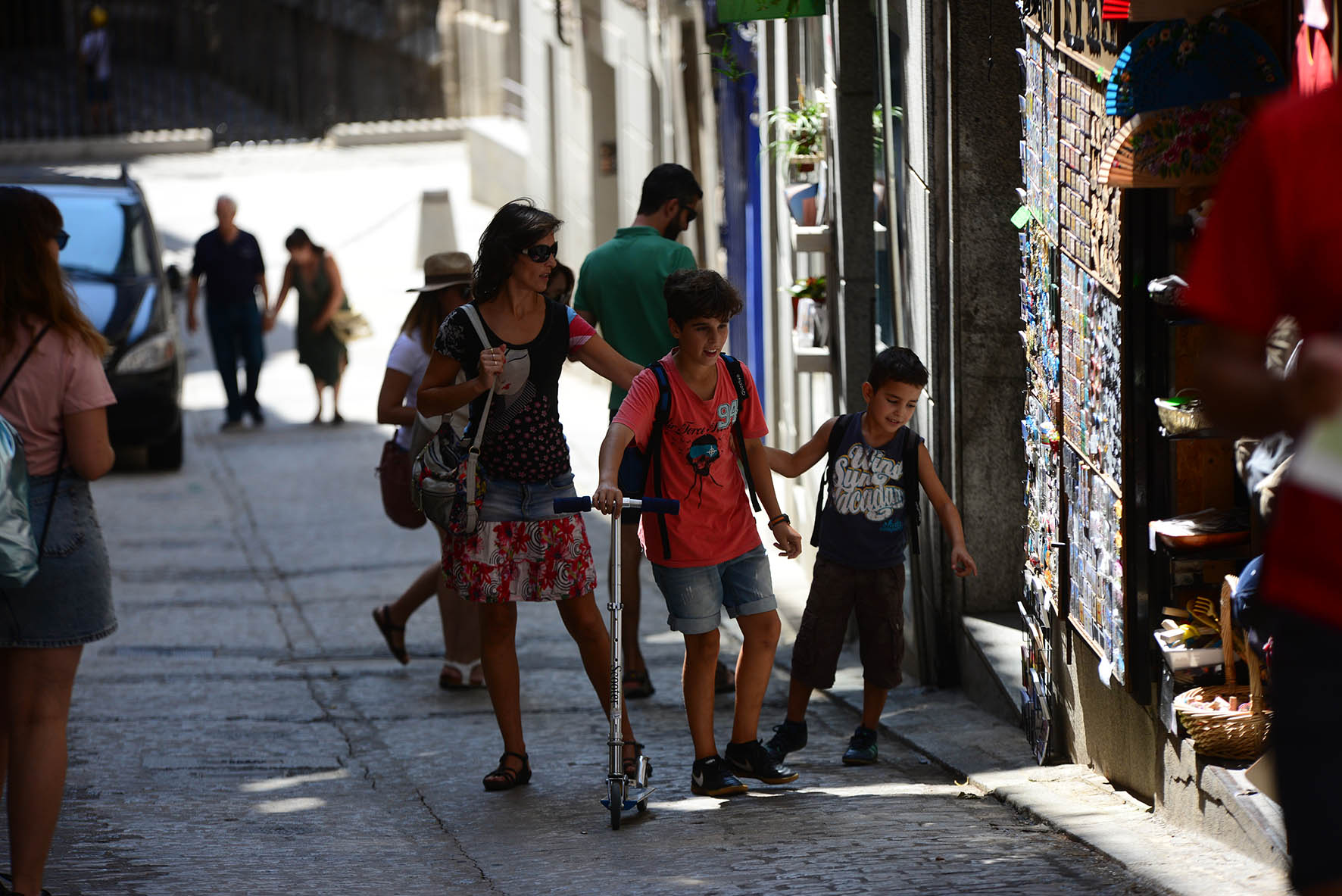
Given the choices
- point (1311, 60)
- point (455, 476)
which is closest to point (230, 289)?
point (455, 476)

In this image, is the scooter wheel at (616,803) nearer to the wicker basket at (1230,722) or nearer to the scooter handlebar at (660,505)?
the scooter handlebar at (660,505)

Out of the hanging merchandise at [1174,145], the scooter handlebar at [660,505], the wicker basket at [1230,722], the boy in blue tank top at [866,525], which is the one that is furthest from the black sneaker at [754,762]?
the hanging merchandise at [1174,145]

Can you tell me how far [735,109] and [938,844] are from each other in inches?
318

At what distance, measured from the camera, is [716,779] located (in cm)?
579

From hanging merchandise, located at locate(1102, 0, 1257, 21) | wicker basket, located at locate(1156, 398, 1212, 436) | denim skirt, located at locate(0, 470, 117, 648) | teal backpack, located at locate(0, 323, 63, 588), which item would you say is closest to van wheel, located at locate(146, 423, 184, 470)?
denim skirt, located at locate(0, 470, 117, 648)

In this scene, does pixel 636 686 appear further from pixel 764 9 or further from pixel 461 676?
pixel 764 9

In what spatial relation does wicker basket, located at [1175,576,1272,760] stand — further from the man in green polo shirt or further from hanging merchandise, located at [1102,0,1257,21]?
the man in green polo shirt

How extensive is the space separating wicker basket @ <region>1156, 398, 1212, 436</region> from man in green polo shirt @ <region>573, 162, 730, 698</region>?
9.07 ft

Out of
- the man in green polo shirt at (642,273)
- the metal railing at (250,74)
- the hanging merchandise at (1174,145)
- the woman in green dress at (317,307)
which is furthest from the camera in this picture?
the metal railing at (250,74)

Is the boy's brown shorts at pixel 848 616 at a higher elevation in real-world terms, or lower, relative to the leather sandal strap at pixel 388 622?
higher

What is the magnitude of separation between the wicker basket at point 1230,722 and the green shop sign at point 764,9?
4229 mm

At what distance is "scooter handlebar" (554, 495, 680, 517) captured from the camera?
5284 mm

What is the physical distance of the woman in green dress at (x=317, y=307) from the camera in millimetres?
14781

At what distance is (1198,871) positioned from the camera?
14.4ft
